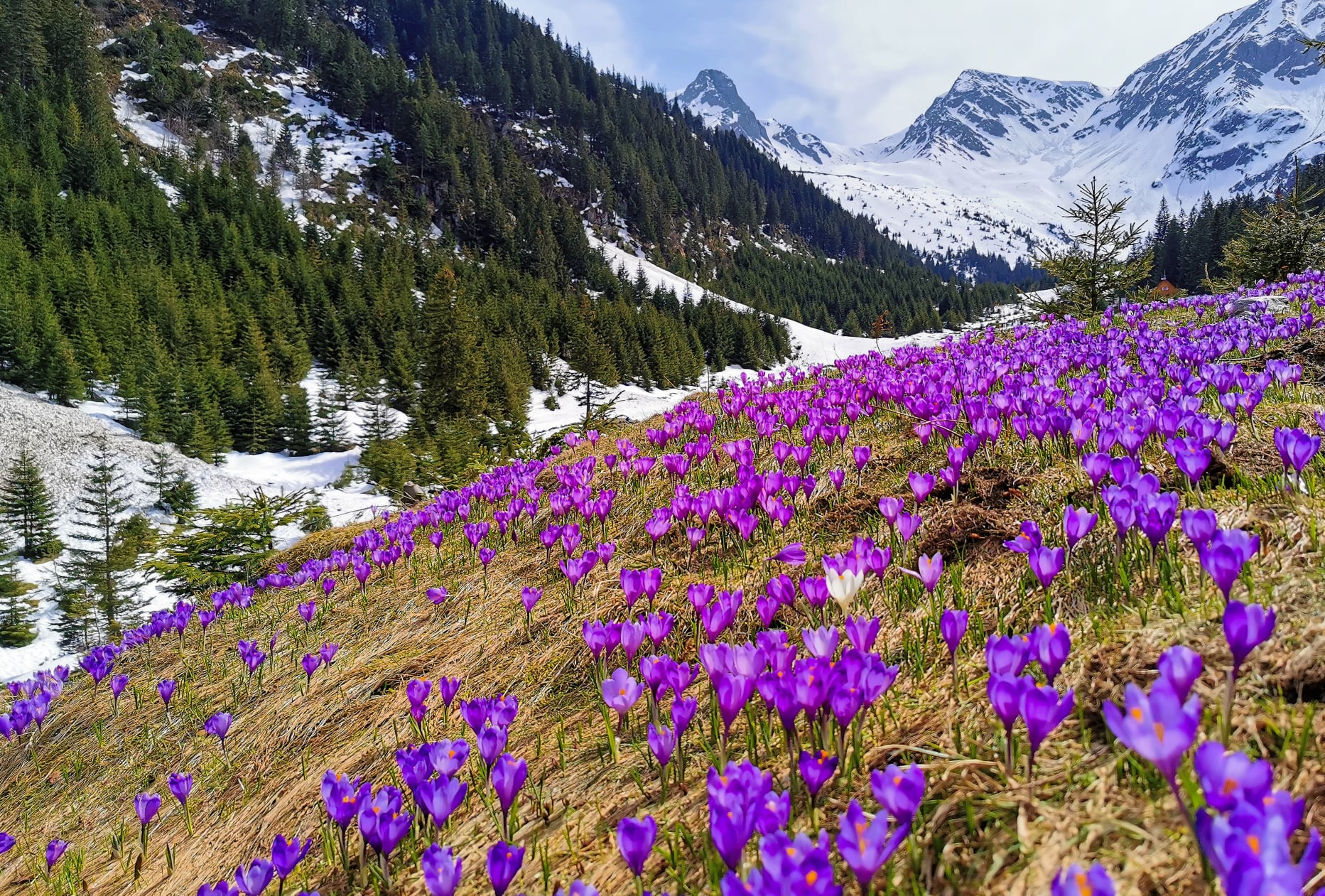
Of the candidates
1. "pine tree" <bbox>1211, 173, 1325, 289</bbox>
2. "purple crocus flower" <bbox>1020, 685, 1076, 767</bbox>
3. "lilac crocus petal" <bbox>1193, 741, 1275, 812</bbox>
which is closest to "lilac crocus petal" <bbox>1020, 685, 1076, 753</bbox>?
"purple crocus flower" <bbox>1020, 685, 1076, 767</bbox>

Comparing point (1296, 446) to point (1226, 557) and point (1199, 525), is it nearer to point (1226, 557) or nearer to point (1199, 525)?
point (1199, 525)

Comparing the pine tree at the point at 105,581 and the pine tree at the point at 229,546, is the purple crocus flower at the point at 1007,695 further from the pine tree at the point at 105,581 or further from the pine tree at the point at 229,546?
the pine tree at the point at 105,581

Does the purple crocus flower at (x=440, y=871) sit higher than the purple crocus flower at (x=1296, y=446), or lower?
lower

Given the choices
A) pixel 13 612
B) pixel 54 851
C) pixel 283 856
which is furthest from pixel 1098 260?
pixel 13 612

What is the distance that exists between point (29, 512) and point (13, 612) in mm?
8587

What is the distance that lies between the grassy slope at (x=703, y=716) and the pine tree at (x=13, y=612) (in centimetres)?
1999

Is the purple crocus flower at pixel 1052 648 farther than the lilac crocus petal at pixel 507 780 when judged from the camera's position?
No

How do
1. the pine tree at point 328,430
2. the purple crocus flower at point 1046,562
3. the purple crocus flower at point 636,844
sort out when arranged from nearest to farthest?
the purple crocus flower at point 636,844 < the purple crocus flower at point 1046,562 < the pine tree at point 328,430

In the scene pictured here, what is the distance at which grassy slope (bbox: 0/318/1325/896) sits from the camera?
110cm

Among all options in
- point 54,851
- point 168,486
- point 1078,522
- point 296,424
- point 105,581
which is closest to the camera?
point 1078,522

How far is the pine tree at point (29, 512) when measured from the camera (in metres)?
23.3

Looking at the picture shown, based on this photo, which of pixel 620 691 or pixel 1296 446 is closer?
pixel 620 691

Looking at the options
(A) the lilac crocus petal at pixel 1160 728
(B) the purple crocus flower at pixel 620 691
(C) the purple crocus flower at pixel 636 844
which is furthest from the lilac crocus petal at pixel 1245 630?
(B) the purple crocus flower at pixel 620 691

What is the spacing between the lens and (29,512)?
2392cm
